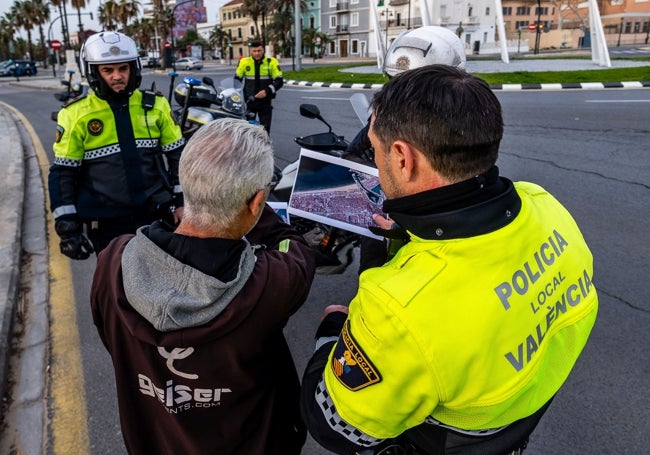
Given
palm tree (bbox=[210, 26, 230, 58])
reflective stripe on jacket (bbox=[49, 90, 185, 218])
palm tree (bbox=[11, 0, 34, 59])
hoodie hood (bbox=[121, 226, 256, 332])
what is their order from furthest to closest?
palm tree (bbox=[210, 26, 230, 58]) → palm tree (bbox=[11, 0, 34, 59]) → reflective stripe on jacket (bbox=[49, 90, 185, 218]) → hoodie hood (bbox=[121, 226, 256, 332])

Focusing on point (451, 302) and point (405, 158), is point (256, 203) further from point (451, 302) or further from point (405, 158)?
point (451, 302)

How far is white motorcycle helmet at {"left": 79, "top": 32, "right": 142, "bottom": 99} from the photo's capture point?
106 inches

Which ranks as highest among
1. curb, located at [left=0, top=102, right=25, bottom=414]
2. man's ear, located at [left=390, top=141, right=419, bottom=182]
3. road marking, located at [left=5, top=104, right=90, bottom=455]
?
man's ear, located at [left=390, top=141, right=419, bottom=182]

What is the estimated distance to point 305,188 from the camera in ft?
7.18

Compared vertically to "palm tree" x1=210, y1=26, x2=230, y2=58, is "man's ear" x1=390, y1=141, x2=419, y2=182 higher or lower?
lower

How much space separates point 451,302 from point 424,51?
172 cm

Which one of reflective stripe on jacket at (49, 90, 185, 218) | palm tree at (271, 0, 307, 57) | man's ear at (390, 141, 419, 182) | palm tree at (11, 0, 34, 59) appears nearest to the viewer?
man's ear at (390, 141, 419, 182)

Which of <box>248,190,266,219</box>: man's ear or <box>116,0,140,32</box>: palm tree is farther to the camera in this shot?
<box>116,0,140,32</box>: palm tree

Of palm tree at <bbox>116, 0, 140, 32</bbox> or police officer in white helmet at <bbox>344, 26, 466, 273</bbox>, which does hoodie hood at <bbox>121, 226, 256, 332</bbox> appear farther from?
palm tree at <bbox>116, 0, 140, 32</bbox>

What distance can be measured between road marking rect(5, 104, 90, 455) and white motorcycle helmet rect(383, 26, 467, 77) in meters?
2.29

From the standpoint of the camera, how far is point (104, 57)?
2.69 m

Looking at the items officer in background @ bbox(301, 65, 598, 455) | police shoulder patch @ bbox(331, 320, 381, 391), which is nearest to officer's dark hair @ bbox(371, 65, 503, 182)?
officer in background @ bbox(301, 65, 598, 455)

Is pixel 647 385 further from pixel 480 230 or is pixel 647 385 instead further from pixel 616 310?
pixel 480 230

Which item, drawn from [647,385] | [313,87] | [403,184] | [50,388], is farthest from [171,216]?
[313,87]
